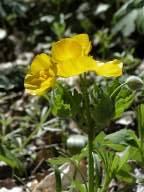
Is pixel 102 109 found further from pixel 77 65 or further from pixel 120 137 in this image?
pixel 120 137

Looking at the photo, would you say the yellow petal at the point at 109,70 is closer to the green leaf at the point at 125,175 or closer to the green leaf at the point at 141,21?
the green leaf at the point at 125,175

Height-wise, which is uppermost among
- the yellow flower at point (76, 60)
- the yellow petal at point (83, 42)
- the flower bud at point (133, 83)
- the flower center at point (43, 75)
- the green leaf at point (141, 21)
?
the green leaf at point (141, 21)

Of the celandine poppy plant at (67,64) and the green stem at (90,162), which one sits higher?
the celandine poppy plant at (67,64)

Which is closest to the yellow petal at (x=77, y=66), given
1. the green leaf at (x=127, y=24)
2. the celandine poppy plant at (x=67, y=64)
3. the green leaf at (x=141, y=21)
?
the celandine poppy plant at (x=67, y=64)

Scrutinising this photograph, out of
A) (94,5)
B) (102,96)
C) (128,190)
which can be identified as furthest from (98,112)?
(94,5)

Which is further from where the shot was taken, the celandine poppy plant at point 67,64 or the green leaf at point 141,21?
the green leaf at point 141,21

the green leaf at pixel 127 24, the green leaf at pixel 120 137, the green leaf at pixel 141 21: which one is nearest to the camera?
the green leaf at pixel 120 137

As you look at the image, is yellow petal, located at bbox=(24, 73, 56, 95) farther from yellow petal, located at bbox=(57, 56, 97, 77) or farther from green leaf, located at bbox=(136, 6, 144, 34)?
green leaf, located at bbox=(136, 6, 144, 34)

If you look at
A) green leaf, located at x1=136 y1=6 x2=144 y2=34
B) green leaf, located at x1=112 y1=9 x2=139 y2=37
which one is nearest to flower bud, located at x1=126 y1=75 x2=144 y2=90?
green leaf, located at x1=136 y1=6 x2=144 y2=34
